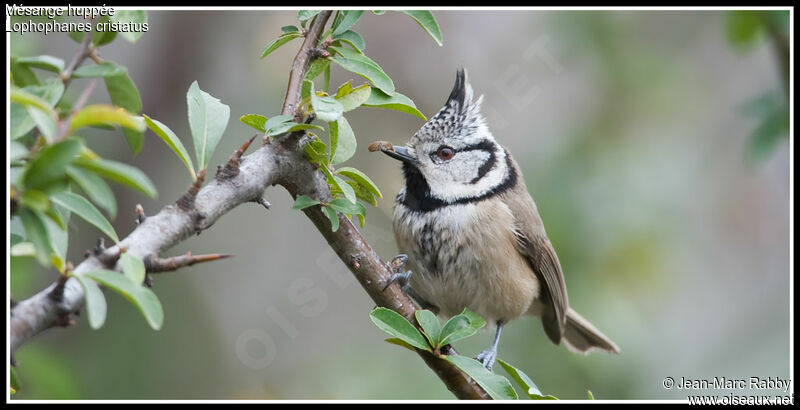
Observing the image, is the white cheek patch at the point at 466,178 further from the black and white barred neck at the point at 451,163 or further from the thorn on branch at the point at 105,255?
the thorn on branch at the point at 105,255

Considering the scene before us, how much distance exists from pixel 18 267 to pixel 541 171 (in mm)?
4009

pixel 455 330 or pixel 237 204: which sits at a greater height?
pixel 237 204

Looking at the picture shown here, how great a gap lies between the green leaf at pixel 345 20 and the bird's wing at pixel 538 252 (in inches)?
79.2

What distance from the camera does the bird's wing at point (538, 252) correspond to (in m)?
4.14

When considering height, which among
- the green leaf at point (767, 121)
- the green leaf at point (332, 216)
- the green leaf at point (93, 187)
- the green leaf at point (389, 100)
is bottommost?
the green leaf at point (767, 121)

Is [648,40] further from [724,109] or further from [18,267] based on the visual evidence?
[18,267]

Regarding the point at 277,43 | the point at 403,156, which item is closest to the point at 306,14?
the point at 277,43

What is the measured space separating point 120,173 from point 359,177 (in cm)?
108

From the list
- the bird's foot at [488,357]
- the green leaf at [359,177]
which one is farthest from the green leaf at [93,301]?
the bird's foot at [488,357]

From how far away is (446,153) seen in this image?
4047mm

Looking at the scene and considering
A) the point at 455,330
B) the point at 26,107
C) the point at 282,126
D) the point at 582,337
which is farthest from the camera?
the point at 582,337

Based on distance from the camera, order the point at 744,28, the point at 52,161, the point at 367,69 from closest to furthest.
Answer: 1. the point at 52,161
2. the point at 367,69
3. the point at 744,28

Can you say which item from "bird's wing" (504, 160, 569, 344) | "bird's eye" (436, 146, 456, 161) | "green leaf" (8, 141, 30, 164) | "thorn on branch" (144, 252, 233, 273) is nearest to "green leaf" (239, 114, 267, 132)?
"thorn on branch" (144, 252, 233, 273)

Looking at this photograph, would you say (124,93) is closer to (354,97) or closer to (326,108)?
(326,108)
